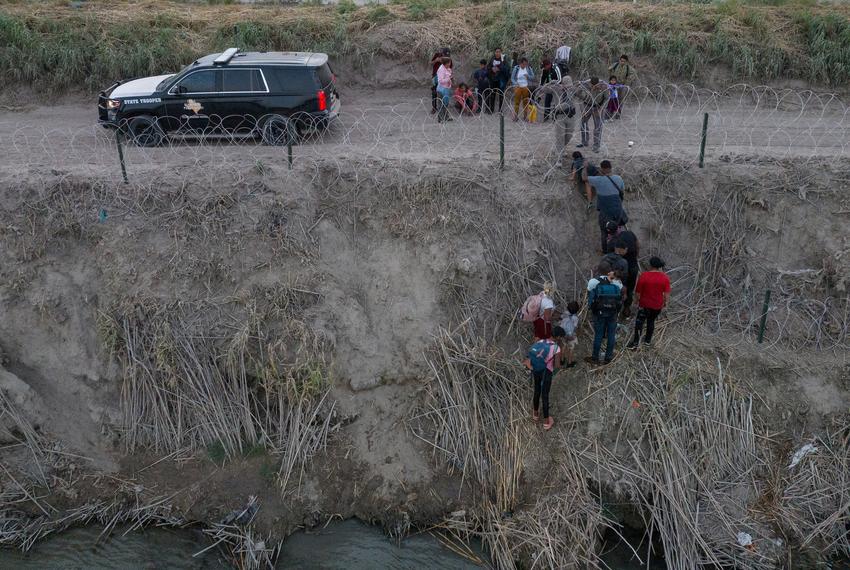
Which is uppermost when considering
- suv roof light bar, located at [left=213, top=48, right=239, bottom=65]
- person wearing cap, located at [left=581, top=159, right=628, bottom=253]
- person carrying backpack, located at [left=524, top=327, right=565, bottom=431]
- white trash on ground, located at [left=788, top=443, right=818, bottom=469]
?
suv roof light bar, located at [left=213, top=48, right=239, bottom=65]

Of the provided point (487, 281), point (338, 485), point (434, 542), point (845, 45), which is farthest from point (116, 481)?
point (845, 45)

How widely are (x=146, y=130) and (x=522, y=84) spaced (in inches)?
296

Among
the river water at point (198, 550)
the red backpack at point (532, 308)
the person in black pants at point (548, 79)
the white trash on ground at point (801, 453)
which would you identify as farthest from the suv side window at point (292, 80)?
the white trash on ground at point (801, 453)

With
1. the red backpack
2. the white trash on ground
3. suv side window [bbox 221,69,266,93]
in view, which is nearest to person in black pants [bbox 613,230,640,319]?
the red backpack

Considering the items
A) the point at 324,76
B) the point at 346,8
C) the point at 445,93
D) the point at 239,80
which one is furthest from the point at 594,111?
the point at 346,8

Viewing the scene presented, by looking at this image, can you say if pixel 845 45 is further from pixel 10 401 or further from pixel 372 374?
pixel 10 401

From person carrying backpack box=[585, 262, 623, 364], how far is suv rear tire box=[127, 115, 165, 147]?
27.9 ft

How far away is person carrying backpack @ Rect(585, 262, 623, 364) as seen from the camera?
9.67 metres

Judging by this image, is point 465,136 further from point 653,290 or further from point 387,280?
point 653,290

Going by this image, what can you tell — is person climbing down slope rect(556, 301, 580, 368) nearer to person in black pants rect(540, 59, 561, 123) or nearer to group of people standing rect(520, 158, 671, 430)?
group of people standing rect(520, 158, 671, 430)

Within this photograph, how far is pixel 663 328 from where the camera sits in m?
10.9

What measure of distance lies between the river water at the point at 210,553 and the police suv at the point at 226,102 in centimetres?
724

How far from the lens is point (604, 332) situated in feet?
34.4

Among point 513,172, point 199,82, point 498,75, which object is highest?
point 199,82
